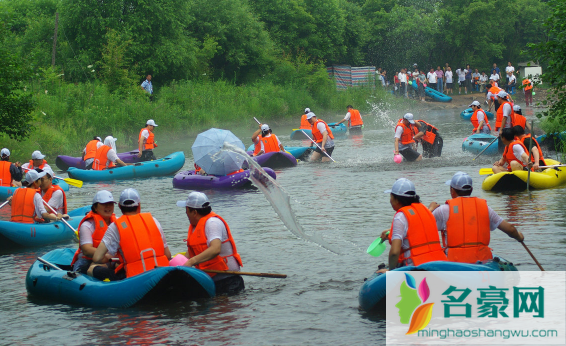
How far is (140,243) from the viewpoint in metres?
6.48

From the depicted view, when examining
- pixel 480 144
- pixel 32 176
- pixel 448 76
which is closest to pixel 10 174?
pixel 32 176

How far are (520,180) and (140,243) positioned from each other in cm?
799

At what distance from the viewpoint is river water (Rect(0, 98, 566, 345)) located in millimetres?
6090

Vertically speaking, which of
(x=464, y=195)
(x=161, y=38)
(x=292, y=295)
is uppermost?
(x=161, y=38)

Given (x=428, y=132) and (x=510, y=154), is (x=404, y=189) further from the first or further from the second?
(x=428, y=132)

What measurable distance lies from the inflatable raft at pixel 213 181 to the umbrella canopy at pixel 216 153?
192 mm

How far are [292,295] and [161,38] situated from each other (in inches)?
947

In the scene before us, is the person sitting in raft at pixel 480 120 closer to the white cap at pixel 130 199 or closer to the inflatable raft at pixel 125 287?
the inflatable raft at pixel 125 287

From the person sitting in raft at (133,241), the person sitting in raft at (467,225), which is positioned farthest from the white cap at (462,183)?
the person sitting in raft at (133,241)

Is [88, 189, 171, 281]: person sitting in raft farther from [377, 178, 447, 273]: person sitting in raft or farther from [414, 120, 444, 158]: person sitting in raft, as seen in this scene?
[414, 120, 444, 158]: person sitting in raft

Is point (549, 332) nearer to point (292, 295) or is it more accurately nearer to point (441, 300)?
point (441, 300)

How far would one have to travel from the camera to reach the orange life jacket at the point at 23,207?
9688mm

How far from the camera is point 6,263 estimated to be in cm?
905

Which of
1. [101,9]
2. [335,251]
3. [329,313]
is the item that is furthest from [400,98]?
[329,313]
